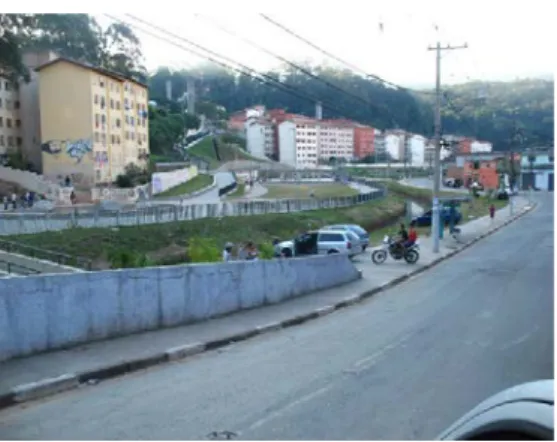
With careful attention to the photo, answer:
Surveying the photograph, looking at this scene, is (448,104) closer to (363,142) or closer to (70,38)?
(70,38)

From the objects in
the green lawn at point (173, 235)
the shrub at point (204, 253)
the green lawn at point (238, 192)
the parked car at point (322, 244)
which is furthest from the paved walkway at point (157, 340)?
the green lawn at point (238, 192)

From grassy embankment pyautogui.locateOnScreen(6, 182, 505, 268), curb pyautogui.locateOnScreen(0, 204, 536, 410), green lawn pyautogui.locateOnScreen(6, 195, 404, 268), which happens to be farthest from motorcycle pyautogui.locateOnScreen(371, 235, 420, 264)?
curb pyautogui.locateOnScreen(0, 204, 536, 410)

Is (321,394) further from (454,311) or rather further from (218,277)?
(454,311)

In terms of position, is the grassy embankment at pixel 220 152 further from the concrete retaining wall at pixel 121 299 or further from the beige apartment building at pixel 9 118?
the concrete retaining wall at pixel 121 299

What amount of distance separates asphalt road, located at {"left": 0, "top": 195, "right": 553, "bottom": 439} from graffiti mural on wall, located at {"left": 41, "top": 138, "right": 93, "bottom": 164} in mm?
41029

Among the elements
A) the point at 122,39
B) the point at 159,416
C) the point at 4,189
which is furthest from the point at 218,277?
the point at 122,39

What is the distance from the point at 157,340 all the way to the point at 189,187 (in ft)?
179

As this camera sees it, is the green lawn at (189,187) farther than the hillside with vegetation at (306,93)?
Yes

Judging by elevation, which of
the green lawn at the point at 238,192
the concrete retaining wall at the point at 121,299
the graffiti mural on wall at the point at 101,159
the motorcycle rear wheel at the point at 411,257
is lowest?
the motorcycle rear wheel at the point at 411,257

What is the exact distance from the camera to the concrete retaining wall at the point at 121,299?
9.50 metres

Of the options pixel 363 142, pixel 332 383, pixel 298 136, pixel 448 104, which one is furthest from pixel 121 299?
pixel 363 142

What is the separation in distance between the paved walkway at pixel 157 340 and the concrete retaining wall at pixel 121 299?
210mm

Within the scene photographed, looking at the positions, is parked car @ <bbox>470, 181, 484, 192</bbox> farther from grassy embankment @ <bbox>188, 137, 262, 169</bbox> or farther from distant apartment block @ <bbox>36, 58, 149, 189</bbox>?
grassy embankment @ <bbox>188, 137, 262, 169</bbox>

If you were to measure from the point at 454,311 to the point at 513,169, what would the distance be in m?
39.1
